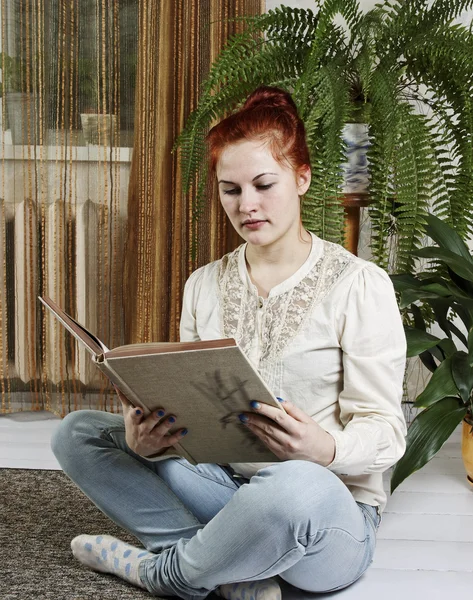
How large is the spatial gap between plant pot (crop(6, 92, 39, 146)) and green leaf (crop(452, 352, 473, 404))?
4.93ft

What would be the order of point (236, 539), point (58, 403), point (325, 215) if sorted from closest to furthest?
point (236, 539) < point (325, 215) < point (58, 403)

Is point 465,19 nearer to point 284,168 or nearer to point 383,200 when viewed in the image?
point 383,200

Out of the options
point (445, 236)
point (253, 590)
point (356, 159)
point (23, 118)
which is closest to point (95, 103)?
point (23, 118)

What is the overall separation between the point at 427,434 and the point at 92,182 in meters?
1.36

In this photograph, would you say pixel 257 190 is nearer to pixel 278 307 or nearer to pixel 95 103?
pixel 278 307

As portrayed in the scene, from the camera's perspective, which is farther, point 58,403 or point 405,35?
point 58,403

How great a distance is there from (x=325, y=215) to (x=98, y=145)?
0.97 meters

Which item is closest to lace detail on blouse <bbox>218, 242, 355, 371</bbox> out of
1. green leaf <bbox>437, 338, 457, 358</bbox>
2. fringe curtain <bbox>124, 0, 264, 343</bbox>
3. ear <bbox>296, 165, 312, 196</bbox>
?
ear <bbox>296, 165, 312, 196</bbox>

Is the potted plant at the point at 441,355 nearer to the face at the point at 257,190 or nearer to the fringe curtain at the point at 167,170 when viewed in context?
the face at the point at 257,190

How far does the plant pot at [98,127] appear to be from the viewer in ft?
7.88

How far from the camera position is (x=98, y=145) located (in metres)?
2.42

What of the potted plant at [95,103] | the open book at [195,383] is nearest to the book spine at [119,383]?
the open book at [195,383]

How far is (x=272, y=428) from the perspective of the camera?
1057 millimetres

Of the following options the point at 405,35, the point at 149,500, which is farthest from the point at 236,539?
the point at 405,35
